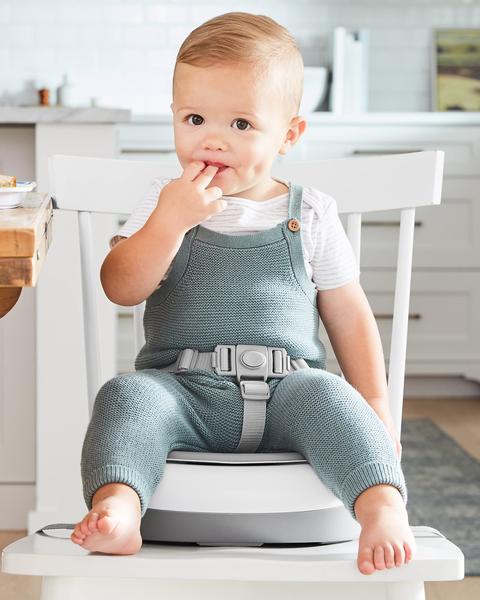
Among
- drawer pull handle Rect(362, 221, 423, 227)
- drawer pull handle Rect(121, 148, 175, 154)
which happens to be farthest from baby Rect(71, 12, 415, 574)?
drawer pull handle Rect(362, 221, 423, 227)

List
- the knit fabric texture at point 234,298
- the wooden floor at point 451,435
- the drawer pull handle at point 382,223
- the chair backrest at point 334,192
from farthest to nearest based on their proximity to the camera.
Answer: the drawer pull handle at point 382,223 → the wooden floor at point 451,435 → the chair backrest at point 334,192 → the knit fabric texture at point 234,298

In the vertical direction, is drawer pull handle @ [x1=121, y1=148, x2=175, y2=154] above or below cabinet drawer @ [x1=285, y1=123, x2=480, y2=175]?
below

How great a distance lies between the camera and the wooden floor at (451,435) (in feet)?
6.50

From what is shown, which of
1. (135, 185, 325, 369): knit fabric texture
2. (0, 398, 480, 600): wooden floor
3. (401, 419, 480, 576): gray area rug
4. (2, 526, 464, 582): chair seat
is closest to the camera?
(2, 526, 464, 582): chair seat

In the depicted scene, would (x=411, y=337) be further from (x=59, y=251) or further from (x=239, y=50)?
(x=239, y=50)

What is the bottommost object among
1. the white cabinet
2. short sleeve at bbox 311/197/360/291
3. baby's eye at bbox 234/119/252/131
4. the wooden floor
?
the wooden floor

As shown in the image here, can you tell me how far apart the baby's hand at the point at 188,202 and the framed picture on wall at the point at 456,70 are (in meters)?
3.25

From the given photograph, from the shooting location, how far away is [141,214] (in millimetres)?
1275

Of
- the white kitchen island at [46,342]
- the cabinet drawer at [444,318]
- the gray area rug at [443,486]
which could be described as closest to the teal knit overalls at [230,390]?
the white kitchen island at [46,342]

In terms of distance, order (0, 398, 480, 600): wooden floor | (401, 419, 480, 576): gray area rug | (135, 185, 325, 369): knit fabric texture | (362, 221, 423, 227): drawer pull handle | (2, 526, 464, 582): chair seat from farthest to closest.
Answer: (362, 221, 423, 227): drawer pull handle < (401, 419, 480, 576): gray area rug < (0, 398, 480, 600): wooden floor < (135, 185, 325, 369): knit fabric texture < (2, 526, 464, 582): chair seat

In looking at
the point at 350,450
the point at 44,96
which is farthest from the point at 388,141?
the point at 350,450

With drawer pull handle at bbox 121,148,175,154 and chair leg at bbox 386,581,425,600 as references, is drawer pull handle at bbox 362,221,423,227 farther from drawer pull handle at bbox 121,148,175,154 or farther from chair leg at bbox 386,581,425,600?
chair leg at bbox 386,581,425,600

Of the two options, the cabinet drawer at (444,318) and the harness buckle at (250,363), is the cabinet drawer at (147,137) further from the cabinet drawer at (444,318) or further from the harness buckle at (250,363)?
the harness buckle at (250,363)

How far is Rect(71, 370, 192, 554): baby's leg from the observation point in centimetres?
86
